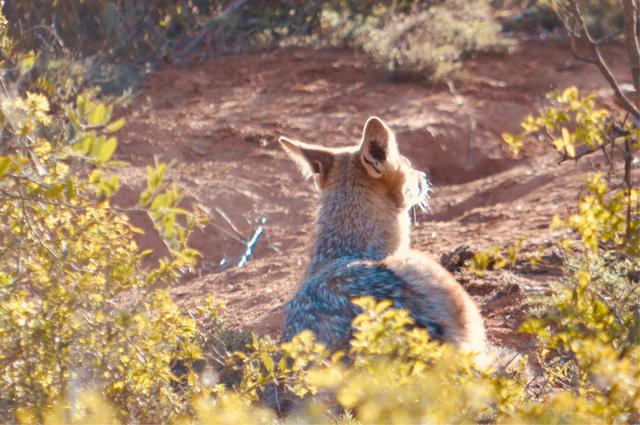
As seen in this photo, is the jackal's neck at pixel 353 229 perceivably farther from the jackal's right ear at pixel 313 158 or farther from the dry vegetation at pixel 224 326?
the dry vegetation at pixel 224 326

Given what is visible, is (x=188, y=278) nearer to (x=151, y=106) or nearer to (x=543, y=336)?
(x=151, y=106)

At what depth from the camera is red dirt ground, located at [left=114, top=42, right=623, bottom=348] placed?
28.2ft

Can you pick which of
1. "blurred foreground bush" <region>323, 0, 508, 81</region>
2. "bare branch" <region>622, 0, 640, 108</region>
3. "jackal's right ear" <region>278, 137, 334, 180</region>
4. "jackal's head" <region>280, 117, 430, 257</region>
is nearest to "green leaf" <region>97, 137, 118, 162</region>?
"jackal's head" <region>280, 117, 430, 257</region>

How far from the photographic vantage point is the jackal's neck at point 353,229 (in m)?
6.18

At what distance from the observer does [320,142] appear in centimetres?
1195

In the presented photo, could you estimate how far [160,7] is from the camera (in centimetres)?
1599

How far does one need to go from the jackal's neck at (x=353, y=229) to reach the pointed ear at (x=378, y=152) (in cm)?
17

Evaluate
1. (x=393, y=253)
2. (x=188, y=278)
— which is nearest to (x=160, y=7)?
(x=188, y=278)

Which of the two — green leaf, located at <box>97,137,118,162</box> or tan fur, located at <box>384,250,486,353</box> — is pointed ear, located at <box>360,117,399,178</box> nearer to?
tan fur, located at <box>384,250,486,353</box>

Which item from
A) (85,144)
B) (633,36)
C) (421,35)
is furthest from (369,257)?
(421,35)

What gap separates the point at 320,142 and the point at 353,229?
577 centimetres

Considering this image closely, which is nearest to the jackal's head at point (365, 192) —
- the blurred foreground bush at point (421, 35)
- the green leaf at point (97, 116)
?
the green leaf at point (97, 116)

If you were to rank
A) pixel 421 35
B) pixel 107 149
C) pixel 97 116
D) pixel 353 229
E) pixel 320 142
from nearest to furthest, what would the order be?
1. pixel 107 149
2. pixel 97 116
3. pixel 353 229
4. pixel 320 142
5. pixel 421 35

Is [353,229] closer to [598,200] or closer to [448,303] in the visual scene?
[448,303]
